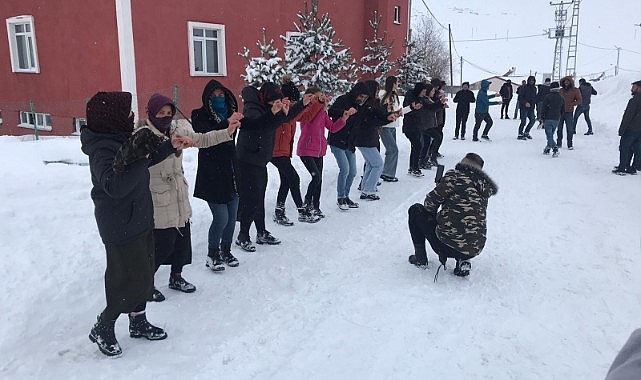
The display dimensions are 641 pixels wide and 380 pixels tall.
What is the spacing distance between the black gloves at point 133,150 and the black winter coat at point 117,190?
0.05m

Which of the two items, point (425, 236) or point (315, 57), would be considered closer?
point (425, 236)

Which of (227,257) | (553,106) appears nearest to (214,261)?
(227,257)

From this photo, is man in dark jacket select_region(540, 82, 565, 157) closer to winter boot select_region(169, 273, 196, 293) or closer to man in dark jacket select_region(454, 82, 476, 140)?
man in dark jacket select_region(454, 82, 476, 140)

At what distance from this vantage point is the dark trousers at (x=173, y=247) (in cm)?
421

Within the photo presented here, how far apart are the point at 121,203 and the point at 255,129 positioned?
2.26 m

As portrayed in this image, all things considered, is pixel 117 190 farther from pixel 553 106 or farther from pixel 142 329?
pixel 553 106

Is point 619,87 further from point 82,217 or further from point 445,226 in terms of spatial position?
point 82,217

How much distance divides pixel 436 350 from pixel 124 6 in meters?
13.4

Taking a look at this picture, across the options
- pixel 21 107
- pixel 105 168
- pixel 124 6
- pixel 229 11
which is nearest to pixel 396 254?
pixel 105 168

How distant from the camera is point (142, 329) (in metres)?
3.83

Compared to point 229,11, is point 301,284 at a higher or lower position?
lower

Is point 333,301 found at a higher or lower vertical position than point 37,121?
lower

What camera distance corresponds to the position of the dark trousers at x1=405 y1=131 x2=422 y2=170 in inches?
380

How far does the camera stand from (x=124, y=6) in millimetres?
13711
